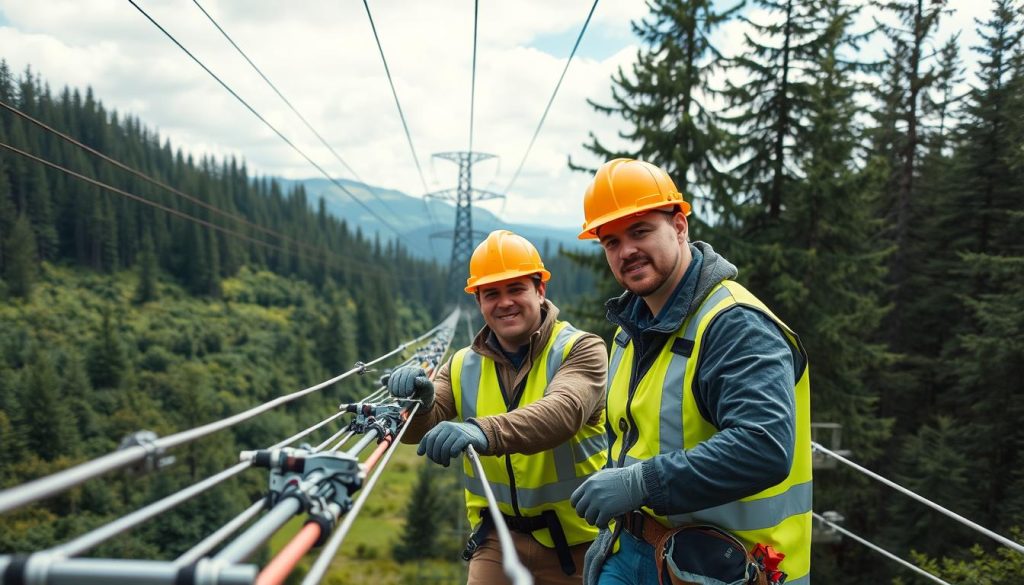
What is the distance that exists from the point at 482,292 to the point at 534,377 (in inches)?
23.7

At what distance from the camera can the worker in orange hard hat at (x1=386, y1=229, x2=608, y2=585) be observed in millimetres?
3580

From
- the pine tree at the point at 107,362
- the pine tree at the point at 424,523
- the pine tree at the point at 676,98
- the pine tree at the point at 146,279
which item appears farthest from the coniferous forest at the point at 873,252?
the pine tree at the point at 146,279

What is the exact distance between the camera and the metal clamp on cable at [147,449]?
1.52 m

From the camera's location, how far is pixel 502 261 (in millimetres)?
3971

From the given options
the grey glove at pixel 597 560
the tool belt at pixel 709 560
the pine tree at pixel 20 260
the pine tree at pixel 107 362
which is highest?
the pine tree at pixel 20 260

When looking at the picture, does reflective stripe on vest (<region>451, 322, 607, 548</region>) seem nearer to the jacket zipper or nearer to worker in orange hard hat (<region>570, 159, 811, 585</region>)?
the jacket zipper

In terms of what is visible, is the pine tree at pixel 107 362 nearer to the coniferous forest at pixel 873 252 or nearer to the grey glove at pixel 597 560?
the coniferous forest at pixel 873 252

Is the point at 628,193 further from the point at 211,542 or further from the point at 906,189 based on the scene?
the point at 906,189

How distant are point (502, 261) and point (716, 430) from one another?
6.18 feet

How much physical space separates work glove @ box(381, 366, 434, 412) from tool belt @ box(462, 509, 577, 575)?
0.72m

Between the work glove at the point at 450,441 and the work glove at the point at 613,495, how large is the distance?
0.66 meters

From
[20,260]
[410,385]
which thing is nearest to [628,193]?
[410,385]

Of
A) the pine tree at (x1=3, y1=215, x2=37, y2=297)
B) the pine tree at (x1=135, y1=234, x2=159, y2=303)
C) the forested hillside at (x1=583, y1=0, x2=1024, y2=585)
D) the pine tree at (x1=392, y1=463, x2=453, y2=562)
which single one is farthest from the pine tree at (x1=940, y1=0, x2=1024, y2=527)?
the pine tree at (x1=135, y1=234, x2=159, y2=303)

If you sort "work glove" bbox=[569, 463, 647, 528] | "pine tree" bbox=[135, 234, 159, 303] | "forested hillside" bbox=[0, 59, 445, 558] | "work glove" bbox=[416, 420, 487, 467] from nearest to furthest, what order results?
"work glove" bbox=[569, 463, 647, 528]
"work glove" bbox=[416, 420, 487, 467]
"forested hillside" bbox=[0, 59, 445, 558]
"pine tree" bbox=[135, 234, 159, 303]
